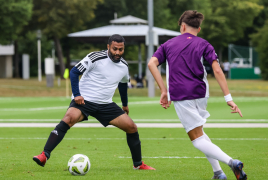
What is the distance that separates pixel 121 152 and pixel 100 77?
219 cm

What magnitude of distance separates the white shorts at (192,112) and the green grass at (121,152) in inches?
34.2

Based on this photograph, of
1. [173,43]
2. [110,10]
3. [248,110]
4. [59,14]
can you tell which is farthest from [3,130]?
[110,10]

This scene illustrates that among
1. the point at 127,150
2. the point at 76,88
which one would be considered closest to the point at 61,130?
the point at 76,88

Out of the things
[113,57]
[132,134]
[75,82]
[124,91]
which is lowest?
[132,134]

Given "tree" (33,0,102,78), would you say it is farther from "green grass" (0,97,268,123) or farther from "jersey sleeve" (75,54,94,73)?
"jersey sleeve" (75,54,94,73)

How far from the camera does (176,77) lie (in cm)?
528

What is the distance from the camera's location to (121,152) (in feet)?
26.8

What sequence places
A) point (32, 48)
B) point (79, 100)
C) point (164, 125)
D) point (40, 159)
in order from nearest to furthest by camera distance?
point (40, 159) → point (79, 100) → point (164, 125) → point (32, 48)

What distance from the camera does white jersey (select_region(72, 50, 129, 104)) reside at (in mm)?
6305

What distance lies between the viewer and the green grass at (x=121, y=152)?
238 inches

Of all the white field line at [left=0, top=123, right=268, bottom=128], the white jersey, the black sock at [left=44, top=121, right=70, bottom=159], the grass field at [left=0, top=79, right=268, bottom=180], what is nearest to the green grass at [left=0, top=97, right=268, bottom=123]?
the grass field at [left=0, top=79, right=268, bottom=180]

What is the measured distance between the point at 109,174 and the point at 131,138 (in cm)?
61

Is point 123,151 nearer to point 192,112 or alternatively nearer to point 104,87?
point 104,87

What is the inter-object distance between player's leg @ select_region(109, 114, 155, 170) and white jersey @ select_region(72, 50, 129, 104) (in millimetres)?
299
